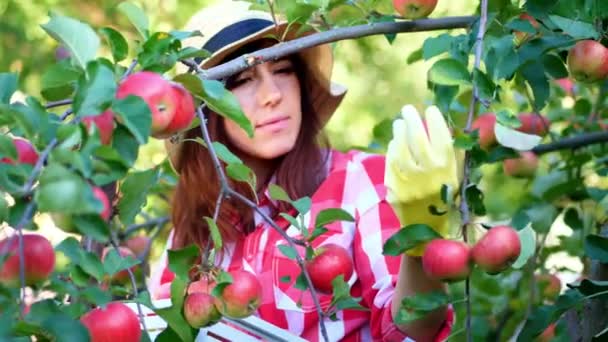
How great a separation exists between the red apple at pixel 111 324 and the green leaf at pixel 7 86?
261mm

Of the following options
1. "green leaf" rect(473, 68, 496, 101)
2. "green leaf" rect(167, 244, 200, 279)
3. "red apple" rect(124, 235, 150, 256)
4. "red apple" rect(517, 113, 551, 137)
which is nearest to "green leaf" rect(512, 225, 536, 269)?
"green leaf" rect(473, 68, 496, 101)

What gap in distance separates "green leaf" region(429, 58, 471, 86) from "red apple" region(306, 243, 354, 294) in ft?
0.91

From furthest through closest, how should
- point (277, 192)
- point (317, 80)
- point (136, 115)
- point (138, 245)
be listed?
point (138, 245) → point (317, 80) → point (277, 192) → point (136, 115)

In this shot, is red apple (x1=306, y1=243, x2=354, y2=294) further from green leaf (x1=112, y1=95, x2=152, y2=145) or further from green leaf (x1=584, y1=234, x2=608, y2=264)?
green leaf (x1=112, y1=95, x2=152, y2=145)

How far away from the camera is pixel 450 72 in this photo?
153 centimetres

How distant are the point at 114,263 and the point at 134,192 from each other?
107 millimetres

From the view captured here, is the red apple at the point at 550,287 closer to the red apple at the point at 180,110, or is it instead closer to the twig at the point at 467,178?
the twig at the point at 467,178

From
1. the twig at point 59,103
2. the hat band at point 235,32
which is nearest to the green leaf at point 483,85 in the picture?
the twig at point 59,103

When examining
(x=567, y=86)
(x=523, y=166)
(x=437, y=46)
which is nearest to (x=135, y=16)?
(x=437, y=46)

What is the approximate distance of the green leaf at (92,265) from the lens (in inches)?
50.6

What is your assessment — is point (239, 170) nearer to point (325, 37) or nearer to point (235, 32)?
point (325, 37)

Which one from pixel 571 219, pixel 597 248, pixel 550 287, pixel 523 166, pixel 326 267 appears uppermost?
pixel 326 267

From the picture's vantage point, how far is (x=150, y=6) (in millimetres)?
4582

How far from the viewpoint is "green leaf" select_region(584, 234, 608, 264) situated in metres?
1.71
